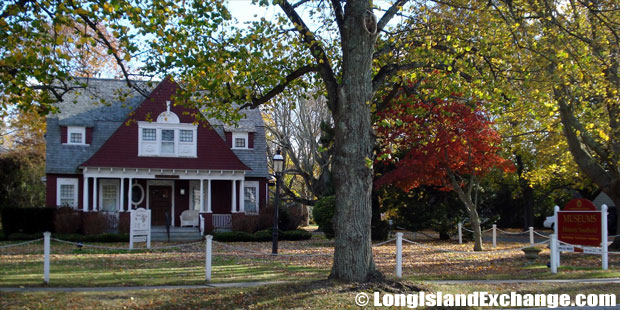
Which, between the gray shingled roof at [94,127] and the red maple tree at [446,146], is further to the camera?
the gray shingled roof at [94,127]

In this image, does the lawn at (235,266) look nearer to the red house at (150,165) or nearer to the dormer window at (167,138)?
the red house at (150,165)

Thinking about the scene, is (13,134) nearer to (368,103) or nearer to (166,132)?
(166,132)

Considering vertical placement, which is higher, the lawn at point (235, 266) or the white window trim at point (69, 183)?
the white window trim at point (69, 183)

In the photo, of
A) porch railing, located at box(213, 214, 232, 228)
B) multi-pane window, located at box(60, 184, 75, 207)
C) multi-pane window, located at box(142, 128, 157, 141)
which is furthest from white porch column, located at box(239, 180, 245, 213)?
multi-pane window, located at box(60, 184, 75, 207)

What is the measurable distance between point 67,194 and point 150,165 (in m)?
4.59

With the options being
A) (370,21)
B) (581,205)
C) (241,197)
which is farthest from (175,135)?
(370,21)

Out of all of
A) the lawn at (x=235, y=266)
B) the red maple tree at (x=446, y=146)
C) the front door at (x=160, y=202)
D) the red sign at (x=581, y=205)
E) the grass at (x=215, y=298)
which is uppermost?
the red maple tree at (x=446, y=146)

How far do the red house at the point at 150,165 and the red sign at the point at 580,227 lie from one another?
16039 millimetres

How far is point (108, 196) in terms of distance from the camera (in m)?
29.5

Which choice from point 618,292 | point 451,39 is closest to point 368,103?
point 451,39

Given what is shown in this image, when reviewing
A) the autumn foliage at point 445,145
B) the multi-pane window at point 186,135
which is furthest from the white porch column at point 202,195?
the autumn foliage at point 445,145

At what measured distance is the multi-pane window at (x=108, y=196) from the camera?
29.4 meters

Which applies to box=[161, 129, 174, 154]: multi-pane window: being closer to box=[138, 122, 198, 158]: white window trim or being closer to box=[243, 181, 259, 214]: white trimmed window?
box=[138, 122, 198, 158]: white window trim

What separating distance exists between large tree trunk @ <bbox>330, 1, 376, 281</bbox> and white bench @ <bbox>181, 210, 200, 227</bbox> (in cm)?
1964
